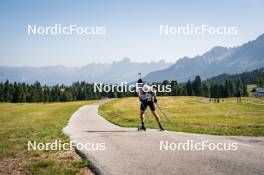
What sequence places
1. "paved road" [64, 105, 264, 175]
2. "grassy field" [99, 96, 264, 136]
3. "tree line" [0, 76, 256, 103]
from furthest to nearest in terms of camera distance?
1. "tree line" [0, 76, 256, 103]
2. "grassy field" [99, 96, 264, 136]
3. "paved road" [64, 105, 264, 175]

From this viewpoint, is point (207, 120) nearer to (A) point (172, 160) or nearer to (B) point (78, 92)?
(A) point (172, 160)

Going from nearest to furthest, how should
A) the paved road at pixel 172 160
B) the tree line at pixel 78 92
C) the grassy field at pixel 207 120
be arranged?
1. the paved road at pixel 172 160
2. the grassy field at pixel 207 120
3. the tree line at pixel 78 92

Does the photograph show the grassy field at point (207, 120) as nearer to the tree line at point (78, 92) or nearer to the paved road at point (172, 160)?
the paved road at point (172, 160)

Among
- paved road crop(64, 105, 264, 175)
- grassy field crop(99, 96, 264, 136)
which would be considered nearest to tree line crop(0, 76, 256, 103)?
grassy field crop(99, 96, 264, 136)

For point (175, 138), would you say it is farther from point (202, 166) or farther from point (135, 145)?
point (202, 166)

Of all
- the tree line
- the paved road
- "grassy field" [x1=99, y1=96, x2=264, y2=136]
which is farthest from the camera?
the tree line

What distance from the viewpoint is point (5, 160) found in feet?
38.3

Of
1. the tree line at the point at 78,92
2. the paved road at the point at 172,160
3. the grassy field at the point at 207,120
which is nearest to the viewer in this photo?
the paved road at the point at 172,160

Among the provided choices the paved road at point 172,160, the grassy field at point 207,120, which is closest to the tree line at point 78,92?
the grassy field at point 207,120

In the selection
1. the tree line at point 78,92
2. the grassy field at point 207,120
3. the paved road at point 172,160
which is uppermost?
the tree line at point 78,92

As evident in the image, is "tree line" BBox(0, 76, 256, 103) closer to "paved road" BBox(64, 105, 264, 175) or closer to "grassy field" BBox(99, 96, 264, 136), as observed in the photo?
"grassy field" BBox(99, 96, 264, 136)

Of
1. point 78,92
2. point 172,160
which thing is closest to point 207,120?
point 172,160

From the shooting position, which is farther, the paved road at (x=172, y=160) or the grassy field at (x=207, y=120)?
the grassy field at (x=207, y=120)

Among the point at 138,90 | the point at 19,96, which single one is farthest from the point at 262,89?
the point at 138,90
